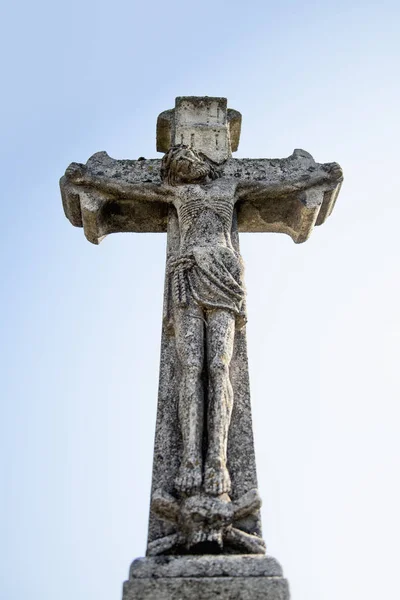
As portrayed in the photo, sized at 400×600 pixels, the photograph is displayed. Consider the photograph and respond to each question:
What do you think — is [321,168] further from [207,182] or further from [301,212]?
[207,182]

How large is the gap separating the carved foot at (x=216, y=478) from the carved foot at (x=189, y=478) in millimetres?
53

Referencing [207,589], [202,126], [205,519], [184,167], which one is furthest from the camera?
[202,126]

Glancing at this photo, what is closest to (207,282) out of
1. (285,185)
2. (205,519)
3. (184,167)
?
(184,167)

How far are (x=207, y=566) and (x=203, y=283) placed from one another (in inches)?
87.7

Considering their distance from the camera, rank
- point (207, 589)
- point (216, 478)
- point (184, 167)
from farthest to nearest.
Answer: point (184, 167)
point (216, 478)
point (207, 589)

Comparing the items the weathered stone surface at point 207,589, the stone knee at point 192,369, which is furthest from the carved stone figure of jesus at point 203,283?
the weathered stone surface at point 207,589

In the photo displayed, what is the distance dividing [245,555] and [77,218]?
3.97m

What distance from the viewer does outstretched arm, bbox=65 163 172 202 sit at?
6027 mm

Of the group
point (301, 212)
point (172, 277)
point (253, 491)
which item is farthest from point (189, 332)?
point (301, 212)

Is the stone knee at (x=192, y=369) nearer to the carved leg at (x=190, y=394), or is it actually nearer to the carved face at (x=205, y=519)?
the carved leg at (x=190, y=394)

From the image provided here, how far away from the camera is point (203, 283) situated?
495cm

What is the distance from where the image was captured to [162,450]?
4336mm

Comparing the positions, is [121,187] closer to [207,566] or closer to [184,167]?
[184,167]

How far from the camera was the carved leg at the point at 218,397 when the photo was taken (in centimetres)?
398
